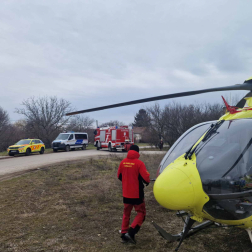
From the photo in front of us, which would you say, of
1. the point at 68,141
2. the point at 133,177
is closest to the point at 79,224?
the point at 133,177

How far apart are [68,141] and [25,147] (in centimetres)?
656

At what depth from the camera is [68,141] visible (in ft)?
89.8

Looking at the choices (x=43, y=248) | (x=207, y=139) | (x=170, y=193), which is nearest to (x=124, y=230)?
(x=43, y=248)

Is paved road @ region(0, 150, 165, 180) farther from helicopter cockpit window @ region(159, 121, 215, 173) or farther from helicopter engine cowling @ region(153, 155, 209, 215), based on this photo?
helicopter engine cowling @ region(153, 155, 209, 215)

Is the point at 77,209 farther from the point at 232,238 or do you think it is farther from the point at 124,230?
the point at 232,238

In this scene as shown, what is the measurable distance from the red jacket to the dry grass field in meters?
0.85

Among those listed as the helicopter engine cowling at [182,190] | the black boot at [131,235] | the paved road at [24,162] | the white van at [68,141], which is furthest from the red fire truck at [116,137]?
the helicopter engine cowling at [182,190]

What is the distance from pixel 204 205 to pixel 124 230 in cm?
189

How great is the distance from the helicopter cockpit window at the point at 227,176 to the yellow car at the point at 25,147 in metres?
20.2

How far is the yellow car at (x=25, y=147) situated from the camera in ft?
68.1

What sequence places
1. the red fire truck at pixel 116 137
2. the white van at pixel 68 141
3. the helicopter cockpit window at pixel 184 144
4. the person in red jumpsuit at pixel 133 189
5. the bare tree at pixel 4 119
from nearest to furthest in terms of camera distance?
the helicopter cockpit window at pixel 184 144
the person in red jumpsuit at pixel 133 189
the red fire truck at pixel 116 137
the white van at pixel 68 141
the bare tree at pixel 4 119

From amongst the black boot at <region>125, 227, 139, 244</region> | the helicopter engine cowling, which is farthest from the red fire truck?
the helicopter engine cowling

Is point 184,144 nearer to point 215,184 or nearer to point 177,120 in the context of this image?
point 215,184

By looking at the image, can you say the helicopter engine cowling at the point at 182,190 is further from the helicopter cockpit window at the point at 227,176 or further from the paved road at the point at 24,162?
the paved road at the point at 24,162
